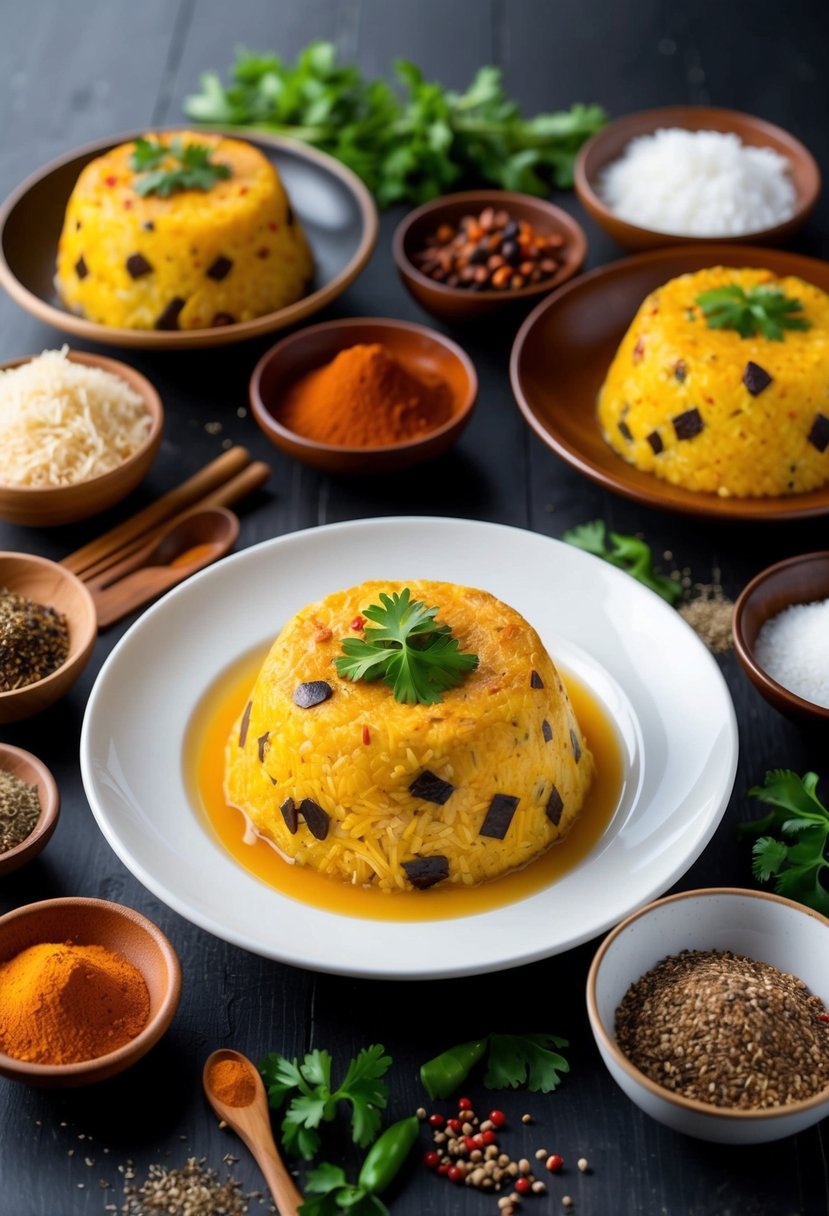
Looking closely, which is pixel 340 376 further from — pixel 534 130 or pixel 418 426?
pixel 534 130

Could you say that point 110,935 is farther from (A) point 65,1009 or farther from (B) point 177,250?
(B) point 177,250

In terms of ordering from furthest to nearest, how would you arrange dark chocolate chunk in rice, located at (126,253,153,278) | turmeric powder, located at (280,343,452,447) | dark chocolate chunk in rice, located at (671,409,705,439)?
dark chocolate chunk in rice, located at (126,253,153,278) → turmeric powder, located at (280,343,452,447) → dark chocolate chunk in rice, located at (671,409,705,439)

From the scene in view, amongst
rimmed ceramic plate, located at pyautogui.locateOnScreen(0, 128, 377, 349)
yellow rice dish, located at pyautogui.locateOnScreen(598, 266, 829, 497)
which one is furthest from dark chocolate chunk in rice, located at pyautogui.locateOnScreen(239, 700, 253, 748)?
rimmed ceramic plate, located at pyautogui.locateOnScreen(0, 128, 377, 349)

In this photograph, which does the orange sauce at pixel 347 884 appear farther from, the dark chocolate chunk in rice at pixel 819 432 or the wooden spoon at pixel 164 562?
the dark chocolate chunk in rice at pixel 819 432

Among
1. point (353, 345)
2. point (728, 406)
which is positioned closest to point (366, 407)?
point (353, 345)

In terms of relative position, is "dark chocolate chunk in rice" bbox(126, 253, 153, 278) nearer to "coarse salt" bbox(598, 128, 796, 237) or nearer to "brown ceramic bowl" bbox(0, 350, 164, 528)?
"brown ceramic bowl" bbox(0, 350, 164, 528)

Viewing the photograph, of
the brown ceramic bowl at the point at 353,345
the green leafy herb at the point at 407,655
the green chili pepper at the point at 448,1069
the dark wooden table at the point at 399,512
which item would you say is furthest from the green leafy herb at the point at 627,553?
the green chili pepper at the point at 448,1069

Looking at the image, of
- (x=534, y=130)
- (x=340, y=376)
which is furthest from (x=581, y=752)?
(x=534, y=130)
